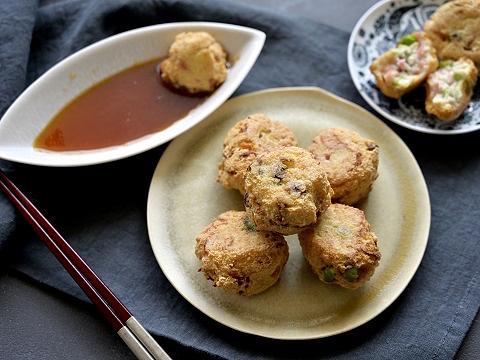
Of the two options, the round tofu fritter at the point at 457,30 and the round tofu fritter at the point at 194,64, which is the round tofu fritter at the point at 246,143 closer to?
the round tofu fritter at the point at 194,64

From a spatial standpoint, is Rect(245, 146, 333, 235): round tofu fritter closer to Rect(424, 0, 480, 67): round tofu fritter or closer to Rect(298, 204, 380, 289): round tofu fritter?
Rect(298, 204, 380, 289): round tofu fritter

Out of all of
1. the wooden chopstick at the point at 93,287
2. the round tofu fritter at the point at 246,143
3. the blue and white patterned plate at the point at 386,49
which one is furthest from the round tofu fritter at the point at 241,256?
the blue and white patterned plate at the point at 386,49

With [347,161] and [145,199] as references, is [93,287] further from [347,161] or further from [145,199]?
[347,161]

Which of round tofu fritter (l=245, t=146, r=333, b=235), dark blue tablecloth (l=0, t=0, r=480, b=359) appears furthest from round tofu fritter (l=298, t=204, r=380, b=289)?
dark blue tablecloth (l=0, t=0, r=480, b=359)

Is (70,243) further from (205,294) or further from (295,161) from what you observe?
(295,161)

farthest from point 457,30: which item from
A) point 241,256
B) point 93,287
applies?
point 93,287
